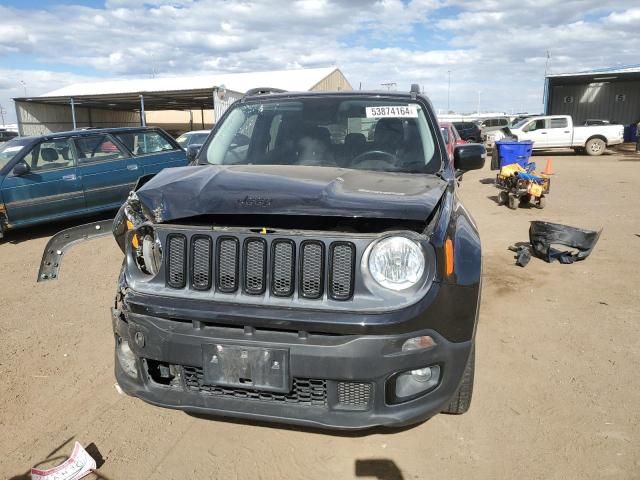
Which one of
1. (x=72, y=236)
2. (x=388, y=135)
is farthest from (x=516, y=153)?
(x=72, y=236)

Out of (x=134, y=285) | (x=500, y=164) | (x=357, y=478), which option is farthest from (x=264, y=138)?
(x=500, y=164)

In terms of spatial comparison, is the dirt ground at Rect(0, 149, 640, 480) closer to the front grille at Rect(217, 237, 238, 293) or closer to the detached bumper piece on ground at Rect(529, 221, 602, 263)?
the detached bumper piece on ground at Rect(529, 221, 602, 263)

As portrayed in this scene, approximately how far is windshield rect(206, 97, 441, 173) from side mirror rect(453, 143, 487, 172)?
36cm

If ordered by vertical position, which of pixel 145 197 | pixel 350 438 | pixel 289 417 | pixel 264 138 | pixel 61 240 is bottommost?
pixel 350 438

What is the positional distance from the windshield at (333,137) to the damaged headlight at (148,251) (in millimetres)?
1231

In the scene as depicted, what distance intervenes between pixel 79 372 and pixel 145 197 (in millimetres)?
1711

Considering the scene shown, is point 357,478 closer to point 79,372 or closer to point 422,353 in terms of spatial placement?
point 422,353

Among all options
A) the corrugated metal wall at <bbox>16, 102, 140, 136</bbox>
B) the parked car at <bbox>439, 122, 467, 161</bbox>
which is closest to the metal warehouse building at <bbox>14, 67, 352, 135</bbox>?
the corrugated metal wall at <bbox>16, 102, 140, 136</bbox>

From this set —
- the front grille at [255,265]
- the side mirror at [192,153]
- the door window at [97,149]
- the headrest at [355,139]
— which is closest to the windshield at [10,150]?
the door window at [97,149]

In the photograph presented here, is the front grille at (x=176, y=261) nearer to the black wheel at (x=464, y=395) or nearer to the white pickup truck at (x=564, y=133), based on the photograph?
the black wheel at (x=464, y=395)

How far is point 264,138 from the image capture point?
379 centimetres

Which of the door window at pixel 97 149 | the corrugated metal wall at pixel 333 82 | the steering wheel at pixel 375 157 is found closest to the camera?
the steering wheel at pixel 375 157

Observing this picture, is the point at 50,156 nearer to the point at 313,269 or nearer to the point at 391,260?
the point at 313,269

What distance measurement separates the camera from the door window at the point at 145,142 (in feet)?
30.6
